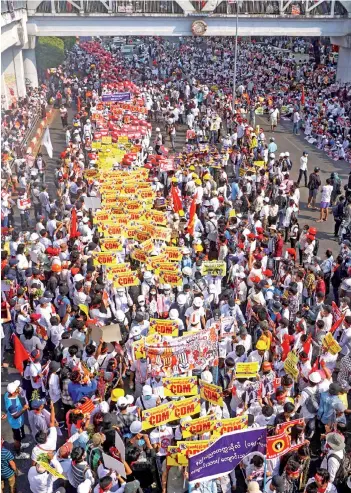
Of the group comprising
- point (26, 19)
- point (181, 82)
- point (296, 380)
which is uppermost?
point (26, 19)

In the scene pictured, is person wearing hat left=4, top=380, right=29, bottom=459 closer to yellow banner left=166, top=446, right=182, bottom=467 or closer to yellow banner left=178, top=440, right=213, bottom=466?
yellow banner left=166, top=446, right=182, bottom=467

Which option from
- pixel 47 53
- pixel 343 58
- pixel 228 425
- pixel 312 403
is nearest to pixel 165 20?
pixel 343 58

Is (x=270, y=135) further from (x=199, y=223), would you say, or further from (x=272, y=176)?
(x=199, y=223)

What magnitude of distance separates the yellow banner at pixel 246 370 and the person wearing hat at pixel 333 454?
1475 millimetres

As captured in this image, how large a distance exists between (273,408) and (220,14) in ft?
91.3

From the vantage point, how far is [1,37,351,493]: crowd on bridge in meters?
8.09

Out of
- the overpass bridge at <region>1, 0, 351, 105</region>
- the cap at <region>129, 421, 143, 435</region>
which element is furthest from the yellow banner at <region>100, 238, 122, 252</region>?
the overpass bridge at <region>1, 0, 351, 105</region>

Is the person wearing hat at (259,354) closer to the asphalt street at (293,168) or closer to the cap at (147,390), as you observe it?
the cap at (147,390)

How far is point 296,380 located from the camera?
9594mm

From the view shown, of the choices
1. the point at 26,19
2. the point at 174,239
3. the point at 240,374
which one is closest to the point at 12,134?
the point at 26,19

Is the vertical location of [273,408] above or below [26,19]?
below

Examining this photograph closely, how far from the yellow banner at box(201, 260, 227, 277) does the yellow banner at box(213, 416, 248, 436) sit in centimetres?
440

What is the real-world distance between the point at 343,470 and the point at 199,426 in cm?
187

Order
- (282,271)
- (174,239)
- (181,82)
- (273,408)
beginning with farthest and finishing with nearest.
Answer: (181,82) → (174,239) → (282,271) → (273,408)
